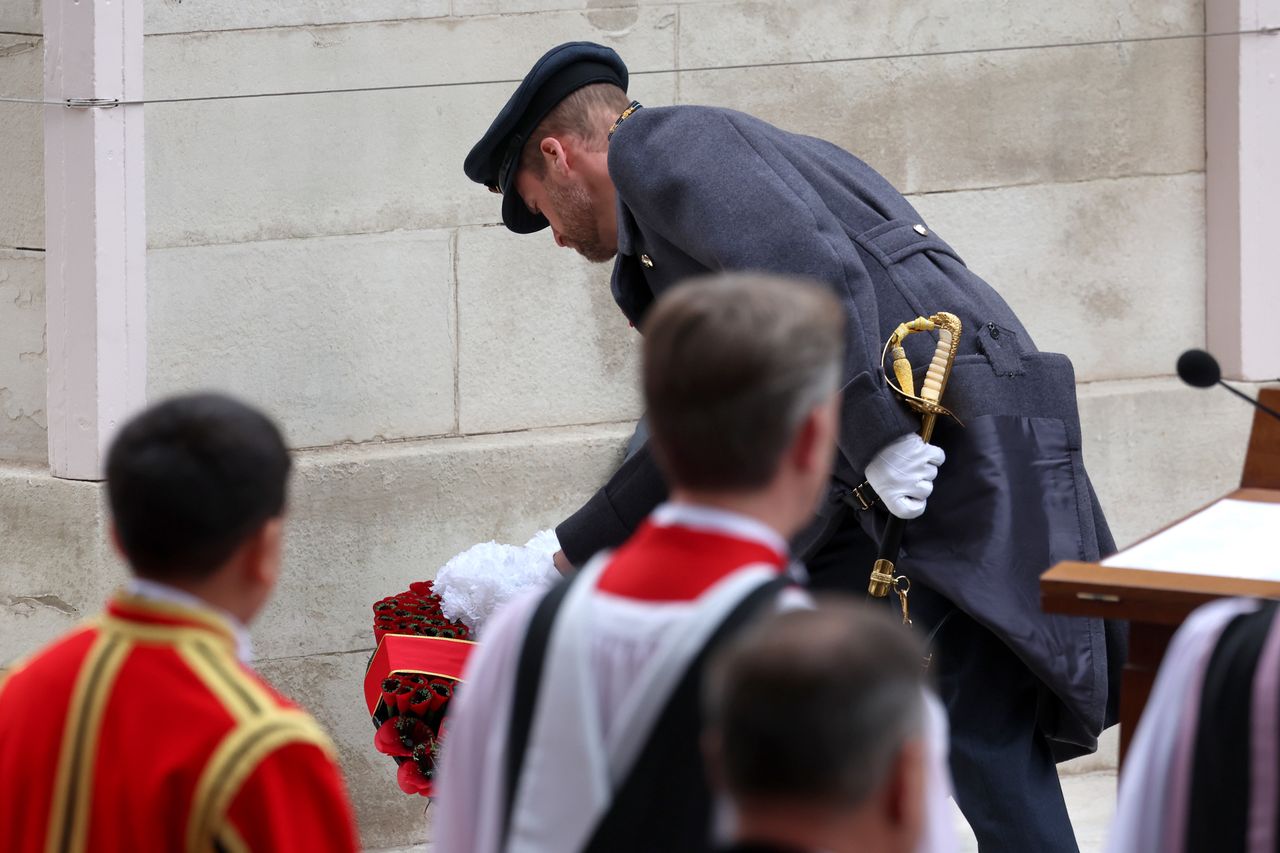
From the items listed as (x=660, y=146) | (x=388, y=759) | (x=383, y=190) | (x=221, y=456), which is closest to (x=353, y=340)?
(x=383, y=190)

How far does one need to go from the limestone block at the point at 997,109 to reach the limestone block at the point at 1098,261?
0.06 meters

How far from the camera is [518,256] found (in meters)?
4.51

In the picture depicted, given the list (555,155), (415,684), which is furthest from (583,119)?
(415,684)

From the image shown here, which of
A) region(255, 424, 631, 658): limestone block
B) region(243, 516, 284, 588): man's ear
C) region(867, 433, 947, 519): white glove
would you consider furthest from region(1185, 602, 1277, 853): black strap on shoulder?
region(255, 424, 631, 658): limestone block

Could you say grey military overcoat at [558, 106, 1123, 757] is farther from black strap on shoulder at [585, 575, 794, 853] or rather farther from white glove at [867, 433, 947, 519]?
black strap on shoulder at [585, 575, 794, 853]

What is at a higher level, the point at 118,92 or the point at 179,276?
the point at 118,92

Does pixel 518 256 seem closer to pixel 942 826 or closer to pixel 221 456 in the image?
pixel 221 456

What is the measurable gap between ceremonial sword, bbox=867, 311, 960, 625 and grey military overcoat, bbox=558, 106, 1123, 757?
0.10 feet

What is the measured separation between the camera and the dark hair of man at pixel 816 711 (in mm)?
1267

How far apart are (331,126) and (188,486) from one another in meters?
2.81

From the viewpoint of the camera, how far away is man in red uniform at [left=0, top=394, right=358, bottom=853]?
161cm

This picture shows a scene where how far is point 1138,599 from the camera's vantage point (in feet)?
6.68

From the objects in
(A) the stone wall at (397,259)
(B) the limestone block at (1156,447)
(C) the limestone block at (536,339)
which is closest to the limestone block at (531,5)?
(A) the stone wall at (397,259)

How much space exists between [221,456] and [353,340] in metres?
2.72
